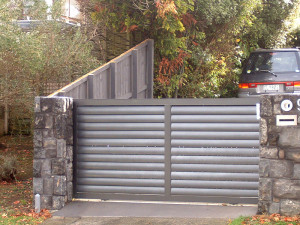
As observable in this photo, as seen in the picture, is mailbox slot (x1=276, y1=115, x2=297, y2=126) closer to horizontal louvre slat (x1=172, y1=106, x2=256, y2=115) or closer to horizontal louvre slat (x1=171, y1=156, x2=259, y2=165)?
horizontal louvre slat (x1=172, y1=106, x2=256, y2=115)

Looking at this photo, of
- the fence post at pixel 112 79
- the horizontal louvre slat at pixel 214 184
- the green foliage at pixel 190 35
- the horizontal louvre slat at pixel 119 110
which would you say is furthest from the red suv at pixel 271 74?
the horizontal louvre slat at pixel 119 110

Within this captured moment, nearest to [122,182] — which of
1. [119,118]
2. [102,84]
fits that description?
[119,118]

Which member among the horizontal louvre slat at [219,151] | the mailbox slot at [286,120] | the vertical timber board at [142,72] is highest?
the vertical timber board at [142,72]

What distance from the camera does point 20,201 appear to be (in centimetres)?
797

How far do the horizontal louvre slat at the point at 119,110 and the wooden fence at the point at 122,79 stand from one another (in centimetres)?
52

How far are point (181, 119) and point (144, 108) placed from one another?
2.01 ft

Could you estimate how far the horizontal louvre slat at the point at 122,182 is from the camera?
742 cm

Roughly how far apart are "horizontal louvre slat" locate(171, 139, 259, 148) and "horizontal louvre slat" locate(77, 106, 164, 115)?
1.87 feet

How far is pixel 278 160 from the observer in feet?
20.9

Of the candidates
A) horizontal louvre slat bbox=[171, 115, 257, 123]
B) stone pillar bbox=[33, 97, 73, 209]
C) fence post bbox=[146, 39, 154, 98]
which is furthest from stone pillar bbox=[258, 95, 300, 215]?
fence post bbox=[146, 39, 154, 98]

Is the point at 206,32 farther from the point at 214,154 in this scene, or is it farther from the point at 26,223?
the point at 26,223

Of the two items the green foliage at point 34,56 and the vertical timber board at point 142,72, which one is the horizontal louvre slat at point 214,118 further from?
the vertical timber board at point 142,72

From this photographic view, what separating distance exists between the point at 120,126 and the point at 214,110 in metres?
1.52

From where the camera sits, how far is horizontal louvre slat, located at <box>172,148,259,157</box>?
23.5ft
